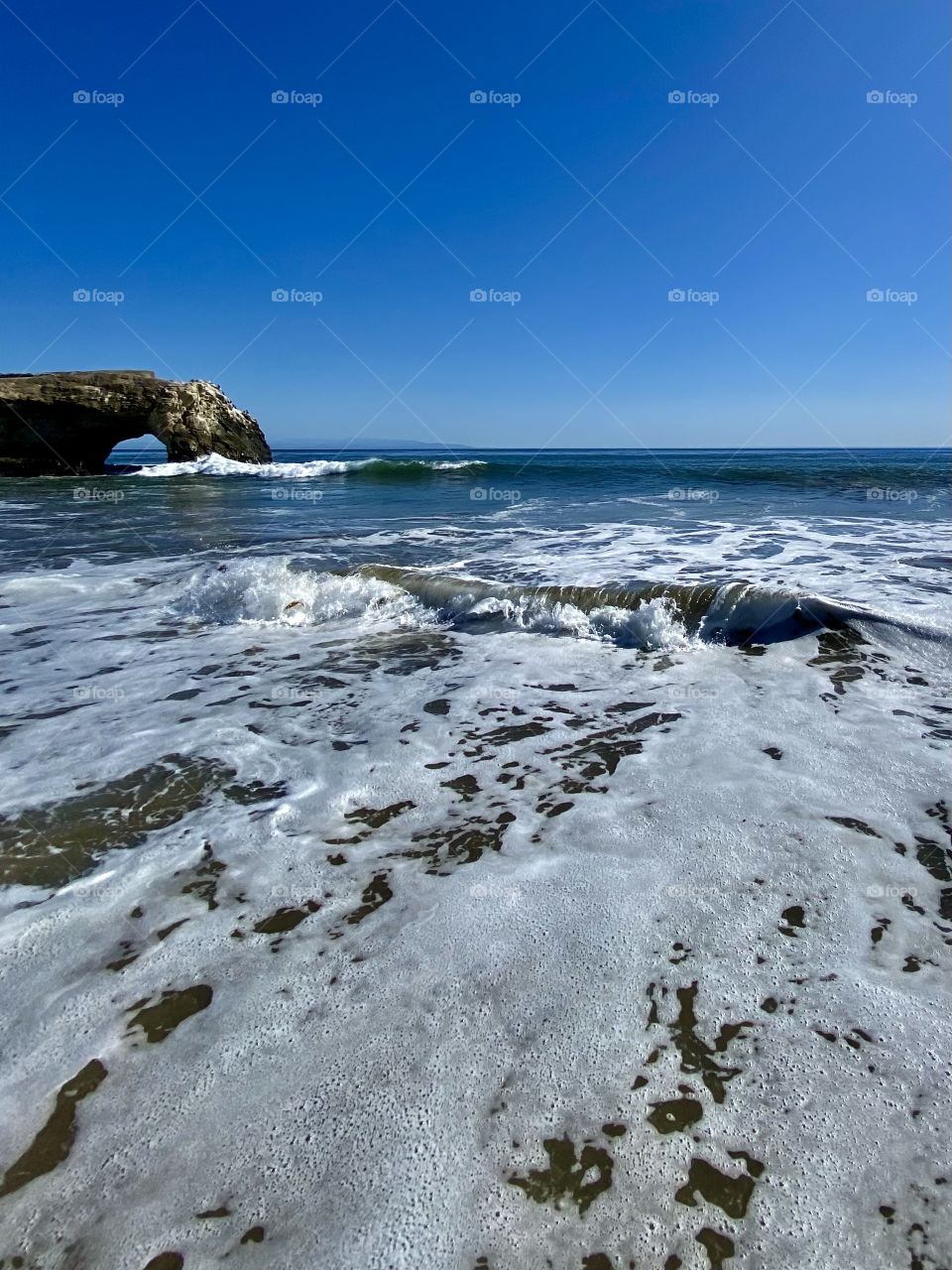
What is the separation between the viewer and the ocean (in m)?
1.63

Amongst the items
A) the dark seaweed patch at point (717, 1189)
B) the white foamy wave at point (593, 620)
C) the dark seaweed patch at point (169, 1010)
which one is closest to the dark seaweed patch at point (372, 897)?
the dark seaweed patch at point (169, 1010)

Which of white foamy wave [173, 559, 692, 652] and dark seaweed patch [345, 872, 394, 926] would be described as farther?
white foamy wave [173, 559, 692, 652]

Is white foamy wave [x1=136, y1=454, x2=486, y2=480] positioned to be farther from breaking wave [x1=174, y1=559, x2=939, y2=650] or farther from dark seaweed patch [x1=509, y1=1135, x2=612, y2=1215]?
dark seaweed patch [x1=509, y1=1135, x2=612, y2=1215]

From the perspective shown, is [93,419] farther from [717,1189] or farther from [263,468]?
[717,1189]

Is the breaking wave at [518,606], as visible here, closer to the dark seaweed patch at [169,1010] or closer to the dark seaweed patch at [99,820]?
the dark seaweed patch at [99,820]

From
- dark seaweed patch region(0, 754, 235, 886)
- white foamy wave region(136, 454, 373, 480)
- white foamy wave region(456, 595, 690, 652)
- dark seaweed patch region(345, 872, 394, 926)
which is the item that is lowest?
dark seaweed patch region(345, 872, 394, 926)

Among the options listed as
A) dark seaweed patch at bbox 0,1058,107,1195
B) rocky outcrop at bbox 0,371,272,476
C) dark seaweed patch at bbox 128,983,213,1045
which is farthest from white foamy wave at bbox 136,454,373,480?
dark seaweed patch at bbox 0,1058,107,1195

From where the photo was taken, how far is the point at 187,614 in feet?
25.4

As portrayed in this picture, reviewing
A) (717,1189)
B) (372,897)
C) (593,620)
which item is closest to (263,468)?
(593,620)

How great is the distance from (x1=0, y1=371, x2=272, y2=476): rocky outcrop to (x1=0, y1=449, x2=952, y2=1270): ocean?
105 ft

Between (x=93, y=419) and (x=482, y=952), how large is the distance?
1486 inches

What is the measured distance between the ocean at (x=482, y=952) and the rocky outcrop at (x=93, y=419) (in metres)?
32.1

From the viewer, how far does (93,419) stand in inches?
1292

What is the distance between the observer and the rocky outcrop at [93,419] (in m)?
31.8
